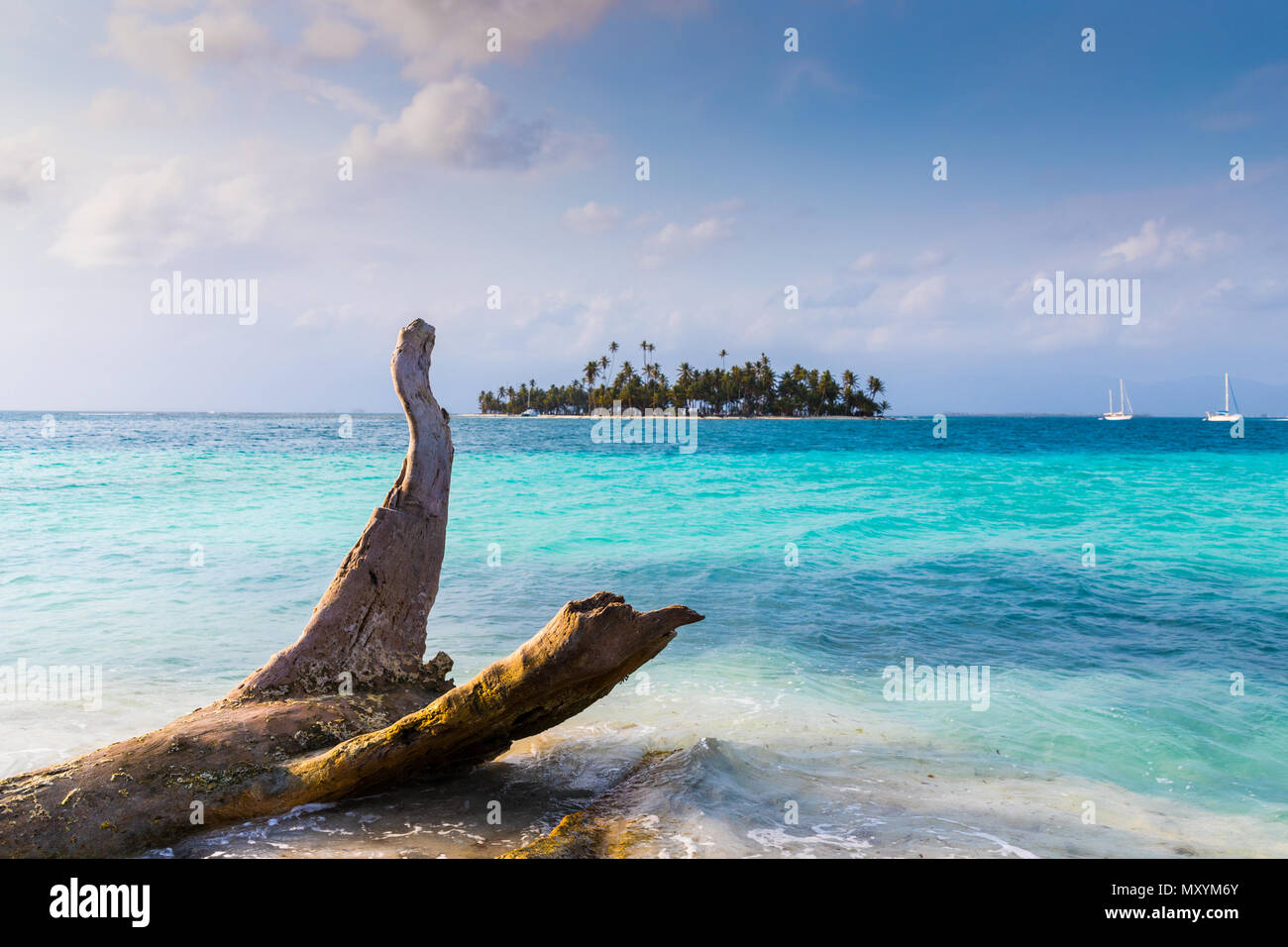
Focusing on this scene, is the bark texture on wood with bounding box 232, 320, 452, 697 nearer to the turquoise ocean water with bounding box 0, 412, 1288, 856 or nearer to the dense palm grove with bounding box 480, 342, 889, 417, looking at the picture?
the turquoise ocean water with bounding box 0, 412, 1288, 856

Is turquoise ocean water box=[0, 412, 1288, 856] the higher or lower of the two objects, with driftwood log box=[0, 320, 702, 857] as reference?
lower

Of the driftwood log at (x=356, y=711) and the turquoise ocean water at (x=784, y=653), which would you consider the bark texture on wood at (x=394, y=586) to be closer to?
the driftwood log at (x=356, y=711)

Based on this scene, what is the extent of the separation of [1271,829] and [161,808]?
7.16 metres

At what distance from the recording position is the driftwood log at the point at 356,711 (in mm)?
4008

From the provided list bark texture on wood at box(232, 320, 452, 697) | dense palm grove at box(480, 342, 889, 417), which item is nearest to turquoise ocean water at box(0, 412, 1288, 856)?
bark texture on wood at box(232, 320, 452, 697)

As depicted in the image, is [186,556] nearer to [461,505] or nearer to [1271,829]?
[461,505]

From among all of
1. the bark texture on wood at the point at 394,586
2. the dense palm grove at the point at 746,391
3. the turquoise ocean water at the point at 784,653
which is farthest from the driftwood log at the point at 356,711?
the dense palm grove at the point at 746,391

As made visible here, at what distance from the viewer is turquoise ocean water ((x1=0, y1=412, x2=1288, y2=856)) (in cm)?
479

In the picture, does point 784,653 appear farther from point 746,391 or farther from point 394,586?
point 746,391

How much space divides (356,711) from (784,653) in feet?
18.4

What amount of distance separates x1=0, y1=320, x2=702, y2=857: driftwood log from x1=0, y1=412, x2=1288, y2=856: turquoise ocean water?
0.85 feet

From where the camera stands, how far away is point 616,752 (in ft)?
19.2

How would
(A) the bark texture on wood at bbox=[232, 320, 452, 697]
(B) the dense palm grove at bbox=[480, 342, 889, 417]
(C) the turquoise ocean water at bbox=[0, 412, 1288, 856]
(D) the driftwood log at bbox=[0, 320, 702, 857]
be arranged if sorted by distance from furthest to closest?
1. (B) the dense palm grove at bbox=[480, 342, 889, 417]
2. (A) the bark texture on wood at bbox=[232, 320, 452, 697]
3. (C) the turquoise ocean water at bbox=[0, 412, 1288, 856]
4. (D) the driftwood log at bbox=[0, 320, 702, 857]

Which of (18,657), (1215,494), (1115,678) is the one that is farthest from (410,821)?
(1215,494)
